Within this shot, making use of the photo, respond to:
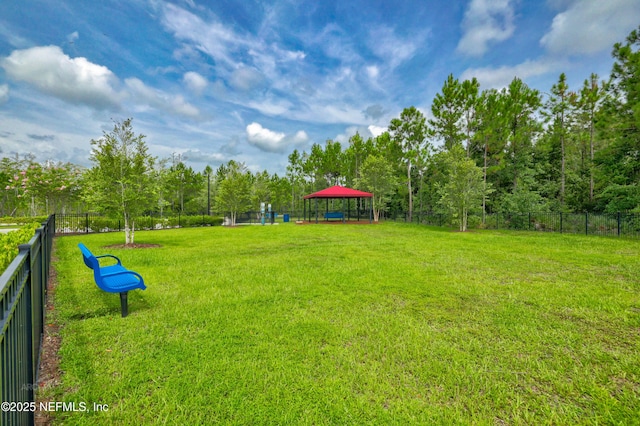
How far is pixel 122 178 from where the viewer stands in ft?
35.6

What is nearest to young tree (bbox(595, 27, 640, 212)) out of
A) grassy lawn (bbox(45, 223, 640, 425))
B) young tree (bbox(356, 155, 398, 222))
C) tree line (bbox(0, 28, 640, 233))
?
tree line (bbox(0, 28, 640, 233))

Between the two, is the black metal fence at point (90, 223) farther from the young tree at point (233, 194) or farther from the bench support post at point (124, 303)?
the bench support post at point (124, 303)

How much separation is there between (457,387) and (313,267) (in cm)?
501

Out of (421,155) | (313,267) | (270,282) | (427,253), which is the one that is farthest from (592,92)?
(270,282)

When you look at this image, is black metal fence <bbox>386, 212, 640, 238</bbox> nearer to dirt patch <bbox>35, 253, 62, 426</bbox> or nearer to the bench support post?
the bench support post

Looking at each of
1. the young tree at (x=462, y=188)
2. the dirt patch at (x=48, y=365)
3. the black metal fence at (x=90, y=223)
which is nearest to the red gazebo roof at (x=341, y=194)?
the young tree at (x=462, y=188)

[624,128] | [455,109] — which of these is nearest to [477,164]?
[455,109]

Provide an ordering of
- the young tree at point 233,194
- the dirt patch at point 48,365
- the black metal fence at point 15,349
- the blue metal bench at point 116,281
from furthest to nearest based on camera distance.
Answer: the young tree at point 233,194 → the blue metal bench at point 116,281 → the dirt patch at point 48,365 → the black metal fence at point 15,349

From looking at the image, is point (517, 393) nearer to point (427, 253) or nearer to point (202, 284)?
point (202, 284)

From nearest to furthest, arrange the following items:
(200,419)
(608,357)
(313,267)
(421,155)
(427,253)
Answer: (200,419)
(608,357)
(313,267)
(427,253)
(421,155)

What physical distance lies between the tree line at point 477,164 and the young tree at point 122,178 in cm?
4

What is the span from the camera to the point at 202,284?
5.77 m

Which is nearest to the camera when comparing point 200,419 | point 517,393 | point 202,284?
point 200,419

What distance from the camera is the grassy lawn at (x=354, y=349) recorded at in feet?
7.55
